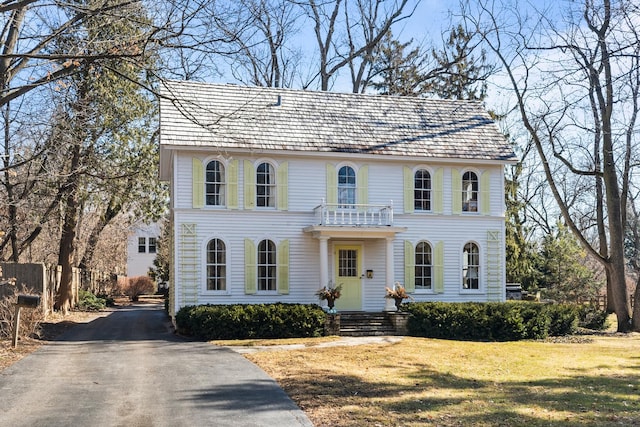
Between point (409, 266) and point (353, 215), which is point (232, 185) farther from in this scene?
point (409, 266)

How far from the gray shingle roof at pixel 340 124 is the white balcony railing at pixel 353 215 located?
1.96 metres

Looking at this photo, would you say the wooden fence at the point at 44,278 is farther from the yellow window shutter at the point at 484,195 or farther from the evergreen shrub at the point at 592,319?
the evergreen shrub at the point at 592,319

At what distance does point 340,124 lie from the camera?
965 inches

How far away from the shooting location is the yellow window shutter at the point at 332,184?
23.3m

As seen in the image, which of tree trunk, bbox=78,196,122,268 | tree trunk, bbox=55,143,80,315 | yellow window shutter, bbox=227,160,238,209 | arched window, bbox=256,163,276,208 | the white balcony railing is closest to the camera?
yellow window shutter, bbox=227,160,238,209

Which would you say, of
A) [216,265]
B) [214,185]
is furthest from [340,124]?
[216,265]

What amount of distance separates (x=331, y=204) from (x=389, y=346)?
627 cm

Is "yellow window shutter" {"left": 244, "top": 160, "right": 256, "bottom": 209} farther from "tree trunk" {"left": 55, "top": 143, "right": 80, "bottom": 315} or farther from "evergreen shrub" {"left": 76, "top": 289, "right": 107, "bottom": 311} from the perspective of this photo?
"evergreen shrub" {"left": 76, "top": 289, "right": 107, "bottom": 311}

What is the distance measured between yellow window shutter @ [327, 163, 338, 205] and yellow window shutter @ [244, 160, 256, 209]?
2629mm

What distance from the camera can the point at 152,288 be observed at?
5153 cm

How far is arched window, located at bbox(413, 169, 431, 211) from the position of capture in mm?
24234

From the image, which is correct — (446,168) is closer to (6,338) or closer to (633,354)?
(633,354)

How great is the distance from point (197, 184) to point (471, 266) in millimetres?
10342

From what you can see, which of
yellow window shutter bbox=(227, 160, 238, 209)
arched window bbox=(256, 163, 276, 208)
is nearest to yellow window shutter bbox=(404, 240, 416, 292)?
arched window bbox=(256, 163, 276, 208)
